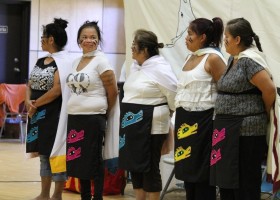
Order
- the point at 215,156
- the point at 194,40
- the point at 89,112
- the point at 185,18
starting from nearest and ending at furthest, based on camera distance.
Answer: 1. the point at 215,156
2. the point at 194,40
3. the point at 89,112
4. the point at 185,18

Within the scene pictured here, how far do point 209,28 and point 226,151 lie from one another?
0.74m

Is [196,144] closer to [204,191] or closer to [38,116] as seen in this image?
[204,191]

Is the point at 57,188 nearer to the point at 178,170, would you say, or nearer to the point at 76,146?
the point at 76,146

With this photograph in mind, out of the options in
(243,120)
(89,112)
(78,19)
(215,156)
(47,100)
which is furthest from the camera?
(78,19)

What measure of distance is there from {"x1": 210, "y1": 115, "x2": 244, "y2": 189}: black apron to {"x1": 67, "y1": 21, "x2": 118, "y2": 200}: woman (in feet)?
3.27

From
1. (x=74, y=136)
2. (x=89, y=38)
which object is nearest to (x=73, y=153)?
(x=74, y=136)

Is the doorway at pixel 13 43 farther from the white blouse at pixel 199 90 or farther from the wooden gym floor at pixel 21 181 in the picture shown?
the white blouse at pixel 199 90

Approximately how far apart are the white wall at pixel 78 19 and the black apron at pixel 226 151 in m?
6.71

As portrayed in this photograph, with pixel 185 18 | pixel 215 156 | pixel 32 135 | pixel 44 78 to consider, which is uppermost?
pixel 185 18

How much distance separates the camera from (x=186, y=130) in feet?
10.6

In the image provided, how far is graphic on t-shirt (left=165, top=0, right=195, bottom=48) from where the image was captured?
14.8ft

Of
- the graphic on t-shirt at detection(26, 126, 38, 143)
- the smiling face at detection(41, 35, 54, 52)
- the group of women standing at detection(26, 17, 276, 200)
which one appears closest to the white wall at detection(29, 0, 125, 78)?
the smiling face at detection(41, 35, 54, 52)

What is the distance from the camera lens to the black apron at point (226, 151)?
295cm

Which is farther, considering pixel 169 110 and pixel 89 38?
pixel 89 38
